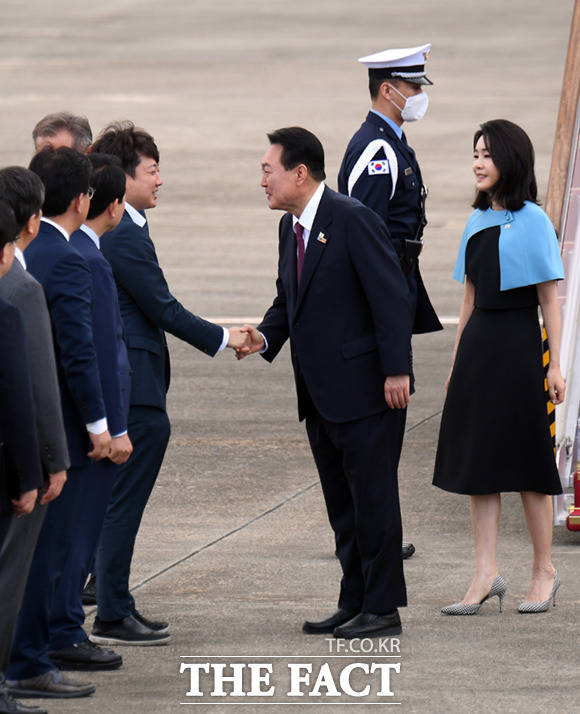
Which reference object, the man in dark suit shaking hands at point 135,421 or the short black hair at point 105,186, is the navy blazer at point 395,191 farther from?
the short black hair at point 105,186

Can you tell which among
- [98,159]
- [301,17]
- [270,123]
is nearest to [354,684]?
[98,159]

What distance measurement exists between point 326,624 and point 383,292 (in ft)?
4.00

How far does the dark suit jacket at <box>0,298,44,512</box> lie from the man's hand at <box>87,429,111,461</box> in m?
0.49

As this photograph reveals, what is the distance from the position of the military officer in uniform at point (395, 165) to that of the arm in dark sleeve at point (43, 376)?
2352 millimetres

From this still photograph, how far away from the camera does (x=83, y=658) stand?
5211 millimetres

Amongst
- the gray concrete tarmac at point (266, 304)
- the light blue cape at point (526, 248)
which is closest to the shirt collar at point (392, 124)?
the light blue cape at point (526, 248)

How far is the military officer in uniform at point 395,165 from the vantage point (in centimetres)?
672

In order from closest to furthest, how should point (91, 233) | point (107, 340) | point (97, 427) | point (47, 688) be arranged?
point (47, 688)
point (97, 427)
point (107, 340)
point (91, 233)

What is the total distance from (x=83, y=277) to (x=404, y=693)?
1661 mm

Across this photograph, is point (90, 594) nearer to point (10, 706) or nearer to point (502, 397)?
point (10, 706)

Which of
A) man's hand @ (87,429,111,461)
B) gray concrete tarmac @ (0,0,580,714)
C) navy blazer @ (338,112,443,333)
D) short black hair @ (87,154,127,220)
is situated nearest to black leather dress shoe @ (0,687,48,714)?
gray concrete tarmac @ (0,0,580,714)

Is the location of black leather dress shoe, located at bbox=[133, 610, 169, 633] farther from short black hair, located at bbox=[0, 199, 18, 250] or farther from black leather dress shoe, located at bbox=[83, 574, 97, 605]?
short black hair, located at bbox=[0, 199, 18, 250]

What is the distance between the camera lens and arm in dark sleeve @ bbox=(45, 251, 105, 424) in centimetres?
495

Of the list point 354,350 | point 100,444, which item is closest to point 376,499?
point 354,350
